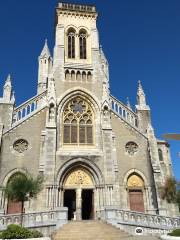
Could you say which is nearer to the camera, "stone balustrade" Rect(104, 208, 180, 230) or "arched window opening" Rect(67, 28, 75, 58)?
"stone balustrade" Rect(104, 208, 180, 230)

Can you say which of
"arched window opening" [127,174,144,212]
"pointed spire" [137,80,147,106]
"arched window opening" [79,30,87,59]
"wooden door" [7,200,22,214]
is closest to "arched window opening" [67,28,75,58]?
"arched window opening" [79,30,87,59]

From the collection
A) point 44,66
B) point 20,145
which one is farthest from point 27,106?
point 44,66

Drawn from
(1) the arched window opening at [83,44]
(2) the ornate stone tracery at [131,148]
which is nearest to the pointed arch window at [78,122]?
(2) the ornate stone tracery at [131,148]

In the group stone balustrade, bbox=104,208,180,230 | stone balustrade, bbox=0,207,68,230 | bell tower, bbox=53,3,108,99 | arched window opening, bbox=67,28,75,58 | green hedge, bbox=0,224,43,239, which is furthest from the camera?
arched window opening, bbox=67,28,75,58

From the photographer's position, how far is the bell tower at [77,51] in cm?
3095

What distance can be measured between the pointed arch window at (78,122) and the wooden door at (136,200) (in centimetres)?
669

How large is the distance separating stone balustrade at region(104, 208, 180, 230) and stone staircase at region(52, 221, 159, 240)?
961 millimetres

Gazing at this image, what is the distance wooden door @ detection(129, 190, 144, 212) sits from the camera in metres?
26.4

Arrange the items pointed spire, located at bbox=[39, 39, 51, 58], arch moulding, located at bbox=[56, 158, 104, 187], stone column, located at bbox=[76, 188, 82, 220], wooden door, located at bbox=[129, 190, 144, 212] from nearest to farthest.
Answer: stone column, located at bbox=[76, 188, 82, 220], arch moulding, located at bbox=[56, 158, 104, 187], wooden door, located at bbox=[129, 190, 144, 212], pointed spire, located at bbox=[39, 39, 51, 58]

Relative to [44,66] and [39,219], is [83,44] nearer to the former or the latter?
[44,66]

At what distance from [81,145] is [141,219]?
1006 centimetres

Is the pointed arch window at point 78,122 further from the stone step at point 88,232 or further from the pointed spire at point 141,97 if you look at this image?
the stone step at point 88,232

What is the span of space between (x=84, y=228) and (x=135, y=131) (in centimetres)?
1287

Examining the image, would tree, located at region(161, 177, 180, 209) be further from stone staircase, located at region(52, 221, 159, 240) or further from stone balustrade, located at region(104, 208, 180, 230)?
stone staircase, located at region(52, 221, 159, 240)
